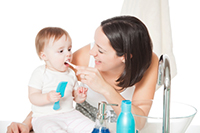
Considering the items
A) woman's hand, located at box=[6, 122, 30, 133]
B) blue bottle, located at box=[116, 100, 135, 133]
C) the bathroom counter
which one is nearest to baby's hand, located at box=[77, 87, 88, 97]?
the bathroom counter

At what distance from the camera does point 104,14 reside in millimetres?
3150

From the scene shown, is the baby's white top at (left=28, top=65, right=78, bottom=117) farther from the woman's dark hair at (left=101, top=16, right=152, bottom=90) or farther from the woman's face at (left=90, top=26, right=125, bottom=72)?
the woman's dark hair at (left=101, top=16, right=152, bottom=90)

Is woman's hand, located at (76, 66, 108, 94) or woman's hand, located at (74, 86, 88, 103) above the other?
woman's hand, located at (76, 66, 108, 94)

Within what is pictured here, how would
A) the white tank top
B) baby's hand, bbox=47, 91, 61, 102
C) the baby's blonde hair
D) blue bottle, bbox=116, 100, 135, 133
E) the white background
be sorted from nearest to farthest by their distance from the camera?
1. blue bottle, bbox=116, 100, 135, 133
2. baby's hand, bbox=47, 91, 61, 102
3. the baby's blonde hair
4. the white tank top
5. the white background

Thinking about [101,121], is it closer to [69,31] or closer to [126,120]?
[126,120]

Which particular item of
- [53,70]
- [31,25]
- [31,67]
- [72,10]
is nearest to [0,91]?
[31,67]

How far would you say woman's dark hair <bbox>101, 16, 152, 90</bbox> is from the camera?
1604mm

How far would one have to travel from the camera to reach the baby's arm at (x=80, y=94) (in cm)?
163

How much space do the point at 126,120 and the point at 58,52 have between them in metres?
0.64

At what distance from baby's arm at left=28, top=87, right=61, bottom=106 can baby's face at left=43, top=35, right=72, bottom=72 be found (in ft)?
0.61

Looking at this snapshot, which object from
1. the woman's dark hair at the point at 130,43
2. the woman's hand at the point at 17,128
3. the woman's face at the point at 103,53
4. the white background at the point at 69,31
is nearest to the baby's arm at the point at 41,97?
the woman's hand at the point at 17,128

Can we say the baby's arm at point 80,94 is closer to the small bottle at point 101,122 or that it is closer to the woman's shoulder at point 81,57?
the woman's shoulder at point 81,57

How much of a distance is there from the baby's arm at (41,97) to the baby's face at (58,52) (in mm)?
187

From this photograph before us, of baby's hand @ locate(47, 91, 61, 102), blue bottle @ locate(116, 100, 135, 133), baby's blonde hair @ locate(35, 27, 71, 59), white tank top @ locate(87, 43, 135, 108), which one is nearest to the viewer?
blue bottle @ locate(116, 100, 135, 133)
